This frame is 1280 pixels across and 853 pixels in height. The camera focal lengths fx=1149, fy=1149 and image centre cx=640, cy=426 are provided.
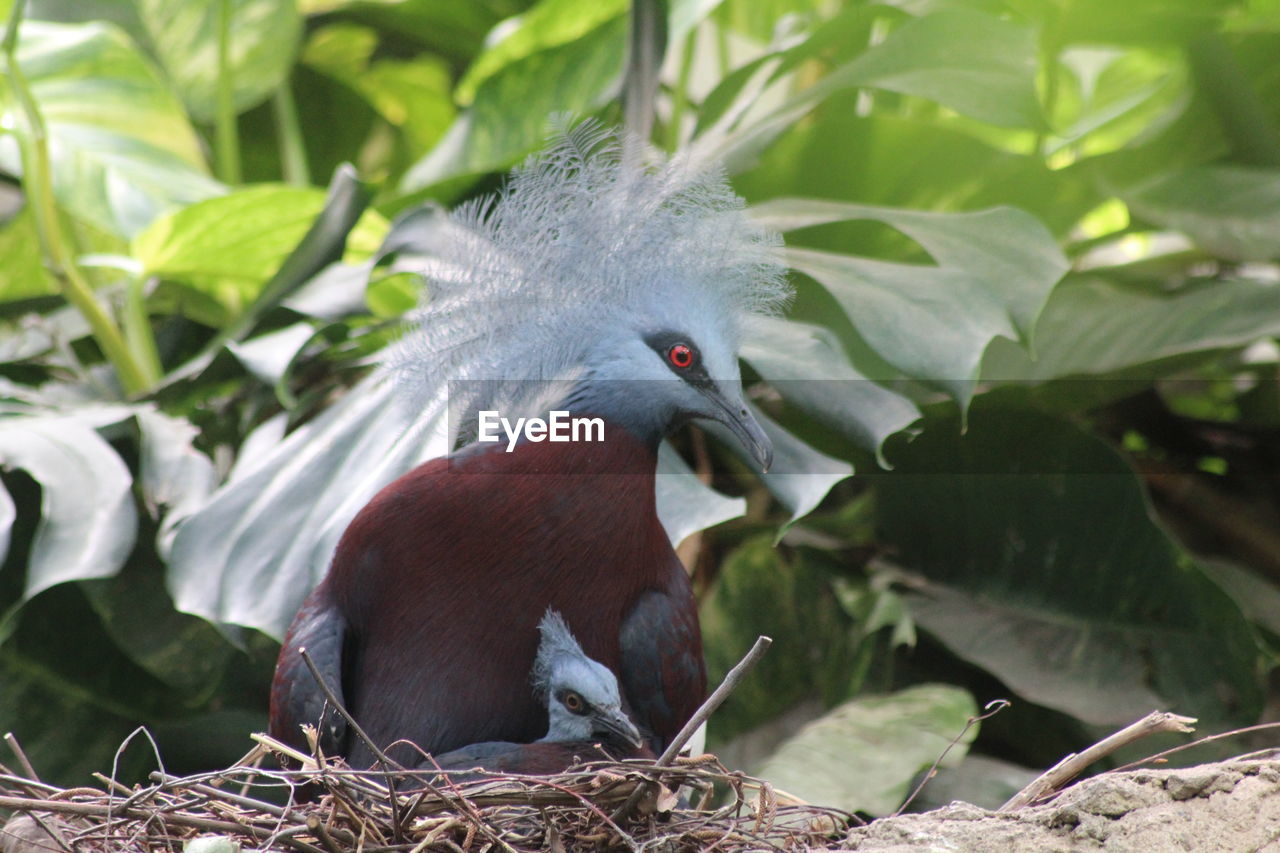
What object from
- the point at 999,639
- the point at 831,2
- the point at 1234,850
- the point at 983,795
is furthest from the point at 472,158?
the point at 1234,850

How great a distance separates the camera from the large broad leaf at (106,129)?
197cm

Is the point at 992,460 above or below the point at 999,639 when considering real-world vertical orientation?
above

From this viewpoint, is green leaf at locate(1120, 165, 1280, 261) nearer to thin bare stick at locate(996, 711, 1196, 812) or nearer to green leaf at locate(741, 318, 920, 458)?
green leaf at locate(741, 318, 920, 458)

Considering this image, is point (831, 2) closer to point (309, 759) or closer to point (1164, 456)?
point (1164, 456)

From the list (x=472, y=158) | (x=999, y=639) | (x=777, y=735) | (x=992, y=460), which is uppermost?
(x=472, y=158)

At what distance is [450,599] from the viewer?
3.28ft

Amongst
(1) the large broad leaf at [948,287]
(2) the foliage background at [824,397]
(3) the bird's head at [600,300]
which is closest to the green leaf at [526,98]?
(2) the foliage background at [824,397]

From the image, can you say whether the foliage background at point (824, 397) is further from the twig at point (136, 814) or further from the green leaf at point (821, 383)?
the twig at point (136, 814)

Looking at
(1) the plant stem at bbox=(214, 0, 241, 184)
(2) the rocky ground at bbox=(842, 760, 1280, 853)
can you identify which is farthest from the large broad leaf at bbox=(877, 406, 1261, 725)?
(1) the plant stem at bbox=(214, 0, 241, 184)

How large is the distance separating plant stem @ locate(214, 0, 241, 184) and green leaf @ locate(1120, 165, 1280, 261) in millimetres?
1781

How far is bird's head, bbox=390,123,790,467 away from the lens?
1.00 m

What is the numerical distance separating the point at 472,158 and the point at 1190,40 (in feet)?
4.42

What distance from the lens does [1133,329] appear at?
1916 millimetres

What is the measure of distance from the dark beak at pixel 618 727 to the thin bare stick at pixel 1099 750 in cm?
37
